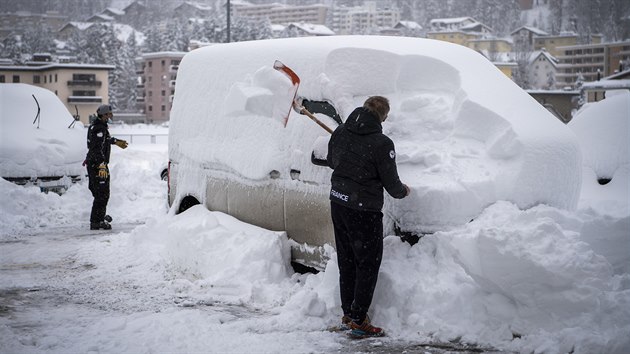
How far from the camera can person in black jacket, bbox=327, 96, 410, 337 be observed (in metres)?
5.37

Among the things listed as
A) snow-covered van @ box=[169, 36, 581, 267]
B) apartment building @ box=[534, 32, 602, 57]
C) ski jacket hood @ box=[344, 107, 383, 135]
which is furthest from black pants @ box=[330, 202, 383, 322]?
apartment building @ box=[534, 32, 602, 57]

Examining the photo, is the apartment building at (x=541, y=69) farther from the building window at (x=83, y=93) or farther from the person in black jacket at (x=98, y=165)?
the person in black jacket at (x=98, y=165)

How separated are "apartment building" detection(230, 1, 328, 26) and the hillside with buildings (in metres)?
0.27

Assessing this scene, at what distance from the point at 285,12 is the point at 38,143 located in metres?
176

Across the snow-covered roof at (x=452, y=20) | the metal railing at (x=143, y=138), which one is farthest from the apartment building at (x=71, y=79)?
the snow-covered roof at (x=452, y=20)

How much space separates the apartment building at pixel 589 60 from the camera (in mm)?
98750

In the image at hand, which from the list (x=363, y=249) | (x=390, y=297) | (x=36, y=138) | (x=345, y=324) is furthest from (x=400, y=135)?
(x=36, y=138)

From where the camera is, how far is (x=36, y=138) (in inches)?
477

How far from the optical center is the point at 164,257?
7.98 metres

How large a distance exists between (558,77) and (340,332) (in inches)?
4683

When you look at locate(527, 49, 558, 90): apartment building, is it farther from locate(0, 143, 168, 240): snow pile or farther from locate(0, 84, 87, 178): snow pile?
locate(0, 84, 87, 178): snow pile

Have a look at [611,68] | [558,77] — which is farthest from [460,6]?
[611,68]

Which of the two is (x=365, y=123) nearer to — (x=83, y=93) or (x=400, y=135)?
(x=400, y=135)

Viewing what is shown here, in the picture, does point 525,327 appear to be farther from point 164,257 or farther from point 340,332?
point 164,257
